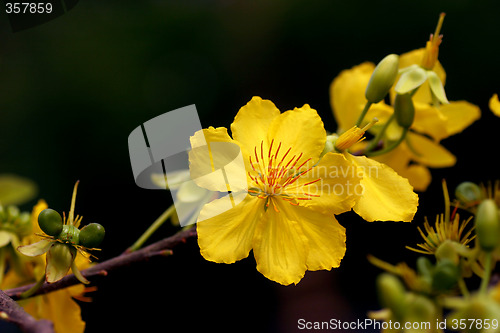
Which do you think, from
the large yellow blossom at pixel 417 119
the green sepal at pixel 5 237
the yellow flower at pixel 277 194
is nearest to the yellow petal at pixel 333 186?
the yellow flower at pixel 277 194

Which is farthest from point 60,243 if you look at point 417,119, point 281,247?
point 417,119

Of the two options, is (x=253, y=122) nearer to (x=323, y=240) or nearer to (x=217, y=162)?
A: (x=217, y=162)

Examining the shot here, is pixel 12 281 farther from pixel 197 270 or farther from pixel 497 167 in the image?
pixel 497 167

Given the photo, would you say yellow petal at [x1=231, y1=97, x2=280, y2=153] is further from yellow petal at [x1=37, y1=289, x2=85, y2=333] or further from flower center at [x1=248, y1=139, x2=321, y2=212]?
yellow petal at [x1=37, y1=289, x2=85, y2=333]

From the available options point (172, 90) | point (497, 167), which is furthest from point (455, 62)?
point (172, 90)

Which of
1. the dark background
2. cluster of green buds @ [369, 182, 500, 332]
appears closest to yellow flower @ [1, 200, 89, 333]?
cluster of green buds @ [369, 182, 500, 332]

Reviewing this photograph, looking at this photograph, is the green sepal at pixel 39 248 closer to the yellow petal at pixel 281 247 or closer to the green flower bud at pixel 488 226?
the yellow petal at pixel 281 247
